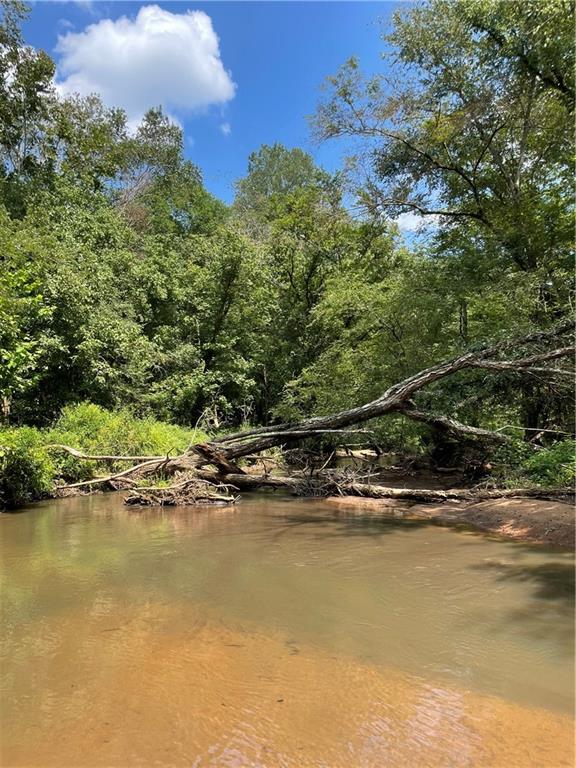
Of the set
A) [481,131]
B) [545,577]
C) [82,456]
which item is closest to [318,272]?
[481,131]

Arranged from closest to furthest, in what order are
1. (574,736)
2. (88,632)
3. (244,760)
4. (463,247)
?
(244,760) < (574,736) < (88,632) < (463,247)

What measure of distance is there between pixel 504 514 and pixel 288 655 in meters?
6.02

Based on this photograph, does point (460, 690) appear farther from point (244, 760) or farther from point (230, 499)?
point (230, 499)

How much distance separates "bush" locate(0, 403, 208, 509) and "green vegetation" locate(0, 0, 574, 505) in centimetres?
6

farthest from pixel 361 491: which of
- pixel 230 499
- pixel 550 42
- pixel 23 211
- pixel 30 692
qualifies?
pixel 23 211

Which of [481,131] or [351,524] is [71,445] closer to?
[351,524]

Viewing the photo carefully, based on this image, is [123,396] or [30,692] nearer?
[30,692]

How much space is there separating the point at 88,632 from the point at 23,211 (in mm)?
22910

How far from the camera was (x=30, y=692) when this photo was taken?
3.43 m

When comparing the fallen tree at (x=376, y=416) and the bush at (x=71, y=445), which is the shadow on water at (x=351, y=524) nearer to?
the fallen tree at (x=376, y=416)

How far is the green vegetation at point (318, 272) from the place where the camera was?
11539 millimetres

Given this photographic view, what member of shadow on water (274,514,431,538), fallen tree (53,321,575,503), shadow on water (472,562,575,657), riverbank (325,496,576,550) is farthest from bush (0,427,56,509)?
shadow on water (472,562,575,657)

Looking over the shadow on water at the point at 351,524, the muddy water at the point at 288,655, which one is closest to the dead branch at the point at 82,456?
the shadow on water at the point at 351,524

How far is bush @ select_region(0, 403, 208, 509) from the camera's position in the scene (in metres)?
10.6
